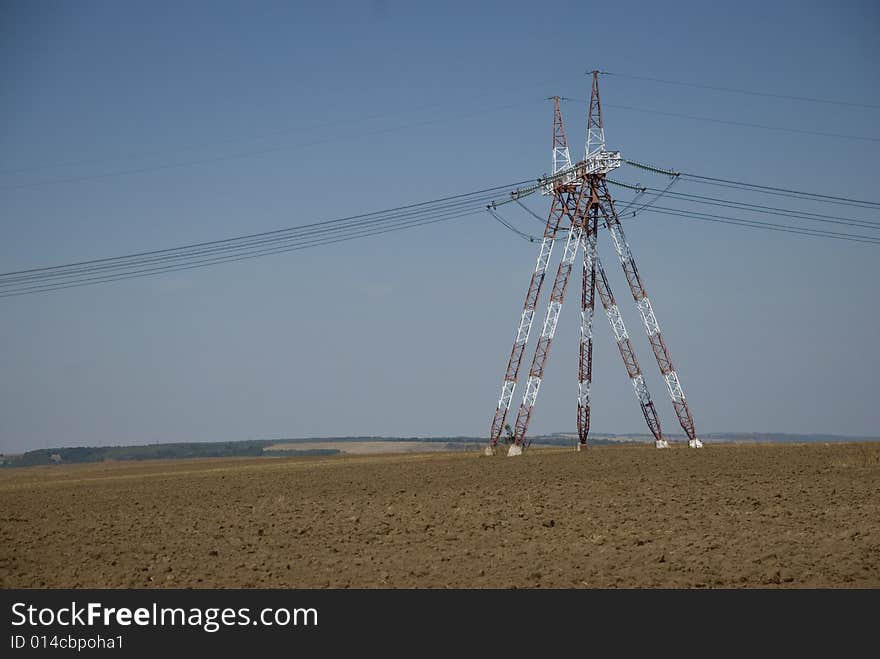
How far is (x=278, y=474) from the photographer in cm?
4288

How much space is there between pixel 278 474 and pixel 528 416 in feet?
46.0

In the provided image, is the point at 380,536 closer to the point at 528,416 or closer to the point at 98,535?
the point at 98,535

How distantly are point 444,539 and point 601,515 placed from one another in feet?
16.2

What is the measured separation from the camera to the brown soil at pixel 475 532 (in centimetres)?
1619

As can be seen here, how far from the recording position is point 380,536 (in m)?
20.7

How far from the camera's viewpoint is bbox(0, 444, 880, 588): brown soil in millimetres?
16188

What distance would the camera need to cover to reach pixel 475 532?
20.7 m

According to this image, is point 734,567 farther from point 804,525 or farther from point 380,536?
point 380,536

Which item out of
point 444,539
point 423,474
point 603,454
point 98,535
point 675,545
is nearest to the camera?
point 675,545

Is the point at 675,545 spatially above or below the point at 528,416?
below

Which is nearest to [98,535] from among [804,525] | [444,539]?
[444,539]
